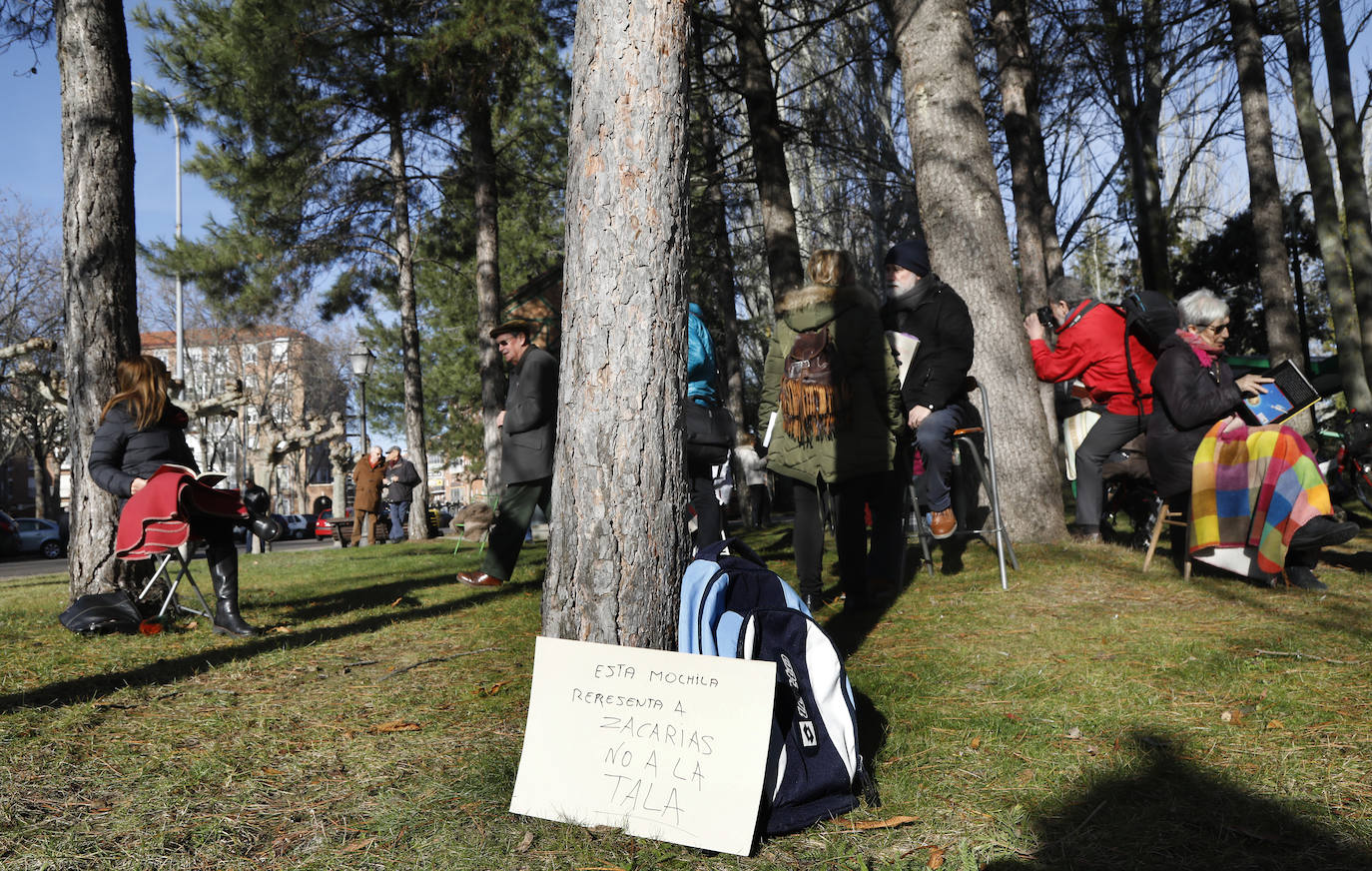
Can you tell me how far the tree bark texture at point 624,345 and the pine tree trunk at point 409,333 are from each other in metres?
13.4

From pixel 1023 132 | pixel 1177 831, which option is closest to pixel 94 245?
pixel 1177 831

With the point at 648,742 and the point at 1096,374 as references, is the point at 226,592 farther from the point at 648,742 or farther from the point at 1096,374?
the point at 1096,374

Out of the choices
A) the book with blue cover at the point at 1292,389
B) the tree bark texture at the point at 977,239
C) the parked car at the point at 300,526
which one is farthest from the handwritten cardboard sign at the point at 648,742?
the parked car at the point at 300,526

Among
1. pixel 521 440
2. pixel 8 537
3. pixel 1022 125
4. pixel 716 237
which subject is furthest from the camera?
pixel 8 537

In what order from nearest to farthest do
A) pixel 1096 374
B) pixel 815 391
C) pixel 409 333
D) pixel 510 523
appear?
pixel 815 391 → pixel 1096 374 → pixel 510 523 → pixel 409 333

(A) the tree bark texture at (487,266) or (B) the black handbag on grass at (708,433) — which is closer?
(B) the black handbag on grass at (708,433)

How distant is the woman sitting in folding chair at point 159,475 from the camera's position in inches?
185

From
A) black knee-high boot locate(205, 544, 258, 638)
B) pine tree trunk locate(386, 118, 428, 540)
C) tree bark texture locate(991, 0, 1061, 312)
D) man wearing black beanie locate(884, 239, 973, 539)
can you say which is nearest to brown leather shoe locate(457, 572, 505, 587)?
black knee-high boot locate(205, 544, 258, 638)

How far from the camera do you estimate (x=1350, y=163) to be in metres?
12.9

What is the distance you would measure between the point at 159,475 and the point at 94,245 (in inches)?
68.0

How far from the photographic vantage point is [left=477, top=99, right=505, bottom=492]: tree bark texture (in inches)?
511

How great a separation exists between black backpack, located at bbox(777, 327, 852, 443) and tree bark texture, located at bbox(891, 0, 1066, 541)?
2211 mm

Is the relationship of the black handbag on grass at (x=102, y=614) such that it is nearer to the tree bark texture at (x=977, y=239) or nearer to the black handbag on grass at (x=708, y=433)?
the black handbag on grass at (x=708, y=433)

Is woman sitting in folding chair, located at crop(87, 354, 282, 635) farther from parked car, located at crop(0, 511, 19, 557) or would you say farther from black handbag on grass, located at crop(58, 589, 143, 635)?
parked car, located at crop(0, 511, 19, 557)
